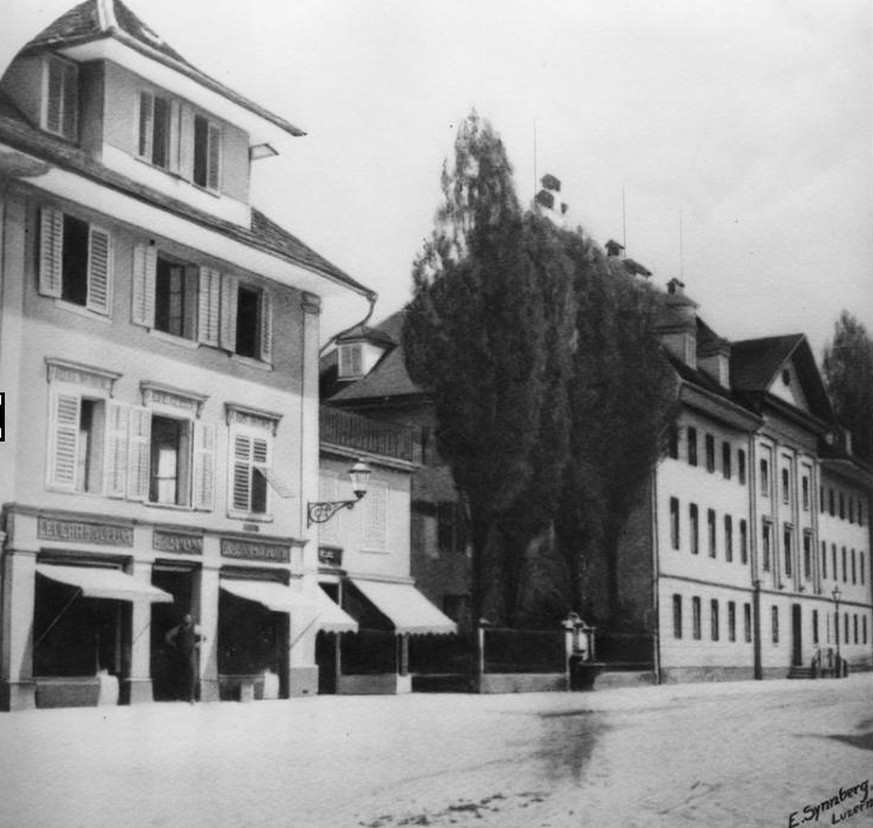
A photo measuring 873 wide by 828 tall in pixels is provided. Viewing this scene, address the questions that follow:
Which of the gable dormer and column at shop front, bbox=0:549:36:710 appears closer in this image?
column at shop front, bbox=0:549:36:710

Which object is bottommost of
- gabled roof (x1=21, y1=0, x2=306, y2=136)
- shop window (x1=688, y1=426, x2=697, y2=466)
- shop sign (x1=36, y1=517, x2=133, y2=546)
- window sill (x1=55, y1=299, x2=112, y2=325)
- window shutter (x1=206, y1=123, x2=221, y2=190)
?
shop sign (x1=36, y1=517, x2=133, y2=546)

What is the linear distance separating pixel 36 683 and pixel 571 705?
440 cm

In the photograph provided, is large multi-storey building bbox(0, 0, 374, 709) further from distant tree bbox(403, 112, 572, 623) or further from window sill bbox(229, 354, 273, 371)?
distant tree bbox(403, 112, 572, 623)

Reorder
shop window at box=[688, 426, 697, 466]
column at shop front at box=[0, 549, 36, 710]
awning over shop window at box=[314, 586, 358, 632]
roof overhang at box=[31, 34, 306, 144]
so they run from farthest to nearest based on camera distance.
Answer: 1. shop window at box=[688, 426, 697, 466]
2. awning over shop window at box=[314, 586, 358, 632]
3. roof overhang at box=[31, 34, 306, 144]
4. column at shop front at box=[0, 549, 36, 710]

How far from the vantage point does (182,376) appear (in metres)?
7.19

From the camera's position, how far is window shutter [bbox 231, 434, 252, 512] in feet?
23.5

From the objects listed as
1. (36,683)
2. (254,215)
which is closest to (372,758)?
(36,683)

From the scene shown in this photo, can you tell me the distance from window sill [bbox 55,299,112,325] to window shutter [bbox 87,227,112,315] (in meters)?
0.08

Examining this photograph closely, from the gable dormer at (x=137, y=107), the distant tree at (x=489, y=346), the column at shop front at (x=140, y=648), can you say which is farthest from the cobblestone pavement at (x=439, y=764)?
the gable dormer at (x=137, y=107)

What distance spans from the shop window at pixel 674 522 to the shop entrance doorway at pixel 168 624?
Result: 3497 mm

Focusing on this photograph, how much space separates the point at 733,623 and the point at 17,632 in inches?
204

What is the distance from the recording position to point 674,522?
9.50m

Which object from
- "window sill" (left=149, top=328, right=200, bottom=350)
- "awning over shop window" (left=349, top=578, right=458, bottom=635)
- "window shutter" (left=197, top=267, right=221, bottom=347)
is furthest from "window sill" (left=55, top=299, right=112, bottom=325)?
"awning over shop window" (left=349, top=578, right=458, bottom=635)

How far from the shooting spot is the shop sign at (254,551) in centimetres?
696
